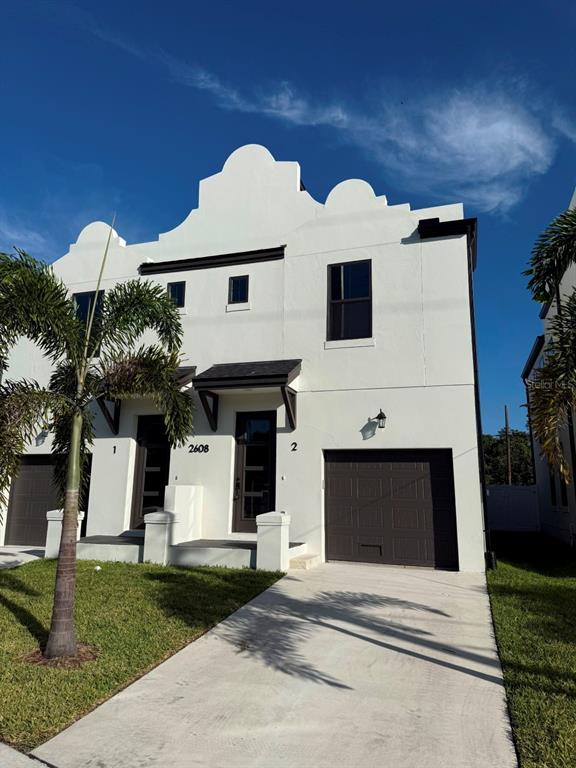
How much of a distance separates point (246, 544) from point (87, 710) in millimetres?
6575

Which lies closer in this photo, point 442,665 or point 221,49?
point 442,665

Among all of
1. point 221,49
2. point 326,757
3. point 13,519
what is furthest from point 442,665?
point 13,519

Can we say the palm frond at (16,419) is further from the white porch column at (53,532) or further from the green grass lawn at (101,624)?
the white porch column at (53,532)

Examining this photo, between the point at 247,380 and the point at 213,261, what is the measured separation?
3.89m

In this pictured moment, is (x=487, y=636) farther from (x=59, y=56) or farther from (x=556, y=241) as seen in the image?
(x=59, y=56)

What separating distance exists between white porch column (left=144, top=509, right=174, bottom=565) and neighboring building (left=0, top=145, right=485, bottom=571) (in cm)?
27

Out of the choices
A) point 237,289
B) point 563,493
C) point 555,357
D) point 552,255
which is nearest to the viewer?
point 555,357

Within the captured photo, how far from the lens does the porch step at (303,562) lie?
9.64 m

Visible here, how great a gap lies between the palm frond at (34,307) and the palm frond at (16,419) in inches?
27.7

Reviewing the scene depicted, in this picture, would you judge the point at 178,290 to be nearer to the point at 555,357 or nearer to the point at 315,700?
the point at 555,357

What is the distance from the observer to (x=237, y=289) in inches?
505

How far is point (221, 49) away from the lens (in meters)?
10.2

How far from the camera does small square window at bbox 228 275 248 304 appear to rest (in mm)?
12734

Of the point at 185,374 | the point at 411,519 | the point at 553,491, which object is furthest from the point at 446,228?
the point at 553,491
